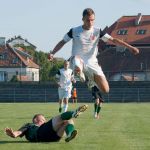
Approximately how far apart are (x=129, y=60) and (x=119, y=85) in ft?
110

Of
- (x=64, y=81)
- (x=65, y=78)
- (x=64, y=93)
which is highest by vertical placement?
(x=65, y=78)

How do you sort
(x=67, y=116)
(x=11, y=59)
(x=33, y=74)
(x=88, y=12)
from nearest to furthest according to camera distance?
(x=67, y=116)
(x=88, y=12)
(x=33, y=74)
(x=11, y=59)

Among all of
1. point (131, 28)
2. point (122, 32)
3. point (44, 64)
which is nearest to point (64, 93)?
point (122, 32)

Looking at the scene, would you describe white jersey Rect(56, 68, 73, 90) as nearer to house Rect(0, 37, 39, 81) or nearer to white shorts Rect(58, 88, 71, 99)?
white shorts Rect(58, 88, 71, 99)

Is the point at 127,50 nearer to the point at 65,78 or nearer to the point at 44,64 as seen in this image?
the point at 44,64

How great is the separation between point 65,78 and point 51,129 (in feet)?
46.8

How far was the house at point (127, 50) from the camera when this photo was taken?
92.7 metres

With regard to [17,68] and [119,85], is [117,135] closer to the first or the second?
[119,85]

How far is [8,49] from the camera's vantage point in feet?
371

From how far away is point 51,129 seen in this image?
13102 millimetres

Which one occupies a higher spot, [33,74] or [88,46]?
[88,46]

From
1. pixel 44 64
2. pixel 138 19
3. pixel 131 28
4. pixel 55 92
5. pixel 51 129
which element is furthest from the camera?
pixel 44 64

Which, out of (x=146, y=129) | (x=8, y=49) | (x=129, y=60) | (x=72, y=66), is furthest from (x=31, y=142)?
(x=8, y=49)

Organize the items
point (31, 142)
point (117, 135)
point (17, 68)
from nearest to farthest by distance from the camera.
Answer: point (31, 142) → point (117, 135) → point (17, 68)
